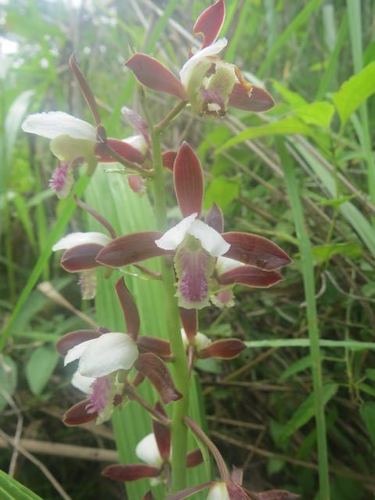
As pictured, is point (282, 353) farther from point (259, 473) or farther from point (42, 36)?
point (42, 36)

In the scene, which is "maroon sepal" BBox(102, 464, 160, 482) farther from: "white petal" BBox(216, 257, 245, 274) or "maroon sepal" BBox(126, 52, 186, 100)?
"maroon sepal" BBox(126, 52, 186, 100)

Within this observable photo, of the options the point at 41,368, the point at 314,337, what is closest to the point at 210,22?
the point at 314,337

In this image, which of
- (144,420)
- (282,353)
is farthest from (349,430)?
(144,420)

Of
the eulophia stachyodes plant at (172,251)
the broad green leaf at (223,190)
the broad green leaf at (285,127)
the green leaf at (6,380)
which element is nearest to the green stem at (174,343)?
the eulophia stachyodes plant at (172,251)

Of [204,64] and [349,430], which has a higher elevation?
[204,64]

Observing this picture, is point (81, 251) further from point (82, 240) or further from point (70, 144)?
point (70, 144)

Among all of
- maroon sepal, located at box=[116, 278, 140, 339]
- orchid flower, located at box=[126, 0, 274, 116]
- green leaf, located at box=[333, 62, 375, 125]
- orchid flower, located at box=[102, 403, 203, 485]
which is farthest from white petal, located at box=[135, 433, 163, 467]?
green leaf, located at box=[333, 62, 375, 125]
